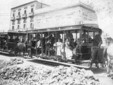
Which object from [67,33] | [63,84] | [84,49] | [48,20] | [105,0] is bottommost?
[63,84]

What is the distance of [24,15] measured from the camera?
33.4m

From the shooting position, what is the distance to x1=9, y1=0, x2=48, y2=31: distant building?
3087cm

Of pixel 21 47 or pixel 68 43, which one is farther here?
pixel 21 47

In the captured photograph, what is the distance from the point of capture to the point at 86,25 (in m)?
8.18

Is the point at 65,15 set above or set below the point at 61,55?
above

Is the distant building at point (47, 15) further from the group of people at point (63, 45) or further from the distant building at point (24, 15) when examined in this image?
the group of people at point (63, 45)

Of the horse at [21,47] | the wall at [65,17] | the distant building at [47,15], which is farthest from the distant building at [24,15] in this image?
the horse at [21,47]

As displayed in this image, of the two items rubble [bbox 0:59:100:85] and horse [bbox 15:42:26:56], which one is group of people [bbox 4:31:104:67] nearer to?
horse [bbox 15:42:26:56]

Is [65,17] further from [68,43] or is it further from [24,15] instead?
[68,43]

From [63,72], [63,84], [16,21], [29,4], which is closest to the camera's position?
[63,84]

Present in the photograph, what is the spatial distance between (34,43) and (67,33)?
13.4ft

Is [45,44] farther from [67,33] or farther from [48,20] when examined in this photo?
[48,20]

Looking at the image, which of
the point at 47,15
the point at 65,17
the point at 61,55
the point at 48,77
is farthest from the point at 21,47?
the point at 47,15

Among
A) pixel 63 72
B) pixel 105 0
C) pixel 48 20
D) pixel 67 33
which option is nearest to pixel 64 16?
pixel 48 20
